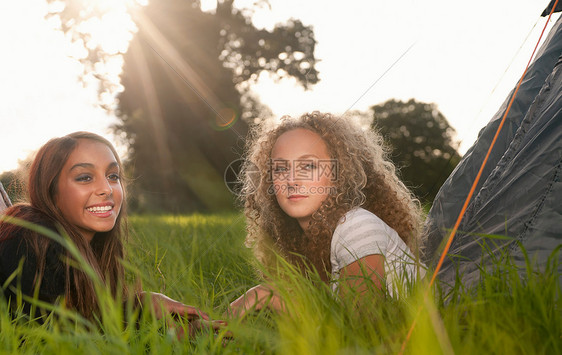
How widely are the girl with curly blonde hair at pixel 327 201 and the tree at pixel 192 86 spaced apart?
1062 centimetres

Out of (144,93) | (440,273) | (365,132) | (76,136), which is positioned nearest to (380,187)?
(365,132)

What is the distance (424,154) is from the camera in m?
14.1

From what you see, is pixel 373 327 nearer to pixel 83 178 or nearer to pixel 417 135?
pixel 83 178

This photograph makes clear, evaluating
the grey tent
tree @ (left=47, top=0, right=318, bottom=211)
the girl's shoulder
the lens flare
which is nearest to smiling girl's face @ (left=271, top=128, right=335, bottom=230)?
the girl's shoulder

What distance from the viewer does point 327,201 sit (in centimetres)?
217

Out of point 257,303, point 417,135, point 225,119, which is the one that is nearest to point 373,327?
point 257,303

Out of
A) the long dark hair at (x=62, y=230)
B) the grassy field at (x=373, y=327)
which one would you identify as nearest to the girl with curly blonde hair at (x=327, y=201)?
the grassy field at (x=373, y=327)

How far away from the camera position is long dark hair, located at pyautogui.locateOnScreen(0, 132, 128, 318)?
1.73m

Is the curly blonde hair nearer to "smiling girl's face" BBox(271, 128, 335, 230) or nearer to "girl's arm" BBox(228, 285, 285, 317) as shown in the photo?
"smiling girl's face" BBox(271, 128, 335, 230)

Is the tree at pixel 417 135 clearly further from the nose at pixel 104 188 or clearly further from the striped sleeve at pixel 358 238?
the nose at pixel 104 188

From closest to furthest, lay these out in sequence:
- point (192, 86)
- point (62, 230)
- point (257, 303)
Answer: point (257, 303) < point (62, 230) < point (192, 86)

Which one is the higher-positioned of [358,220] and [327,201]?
[327,201]

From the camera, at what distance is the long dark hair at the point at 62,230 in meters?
1.73

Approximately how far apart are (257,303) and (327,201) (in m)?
0.88
